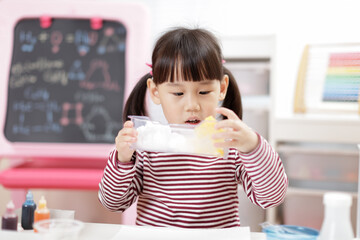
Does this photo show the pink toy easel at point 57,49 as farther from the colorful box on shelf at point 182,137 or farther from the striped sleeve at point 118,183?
the colorful box on shelf at point 182,137

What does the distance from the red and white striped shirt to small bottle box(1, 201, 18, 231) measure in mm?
238

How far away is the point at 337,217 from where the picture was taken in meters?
0.57

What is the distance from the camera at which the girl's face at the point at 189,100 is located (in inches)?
37.0

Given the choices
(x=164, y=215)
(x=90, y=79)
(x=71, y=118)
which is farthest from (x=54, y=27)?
(x=164, y=215)

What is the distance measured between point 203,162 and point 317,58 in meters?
1.59

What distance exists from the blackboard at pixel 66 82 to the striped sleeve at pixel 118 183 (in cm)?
86

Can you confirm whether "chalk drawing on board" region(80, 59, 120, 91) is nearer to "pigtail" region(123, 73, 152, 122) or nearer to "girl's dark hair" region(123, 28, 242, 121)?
"pigtail" region(123, 73, 152, 122)

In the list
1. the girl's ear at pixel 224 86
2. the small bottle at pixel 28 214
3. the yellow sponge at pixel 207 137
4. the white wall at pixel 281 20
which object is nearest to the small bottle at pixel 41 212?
the small bottle at pixel 28 214

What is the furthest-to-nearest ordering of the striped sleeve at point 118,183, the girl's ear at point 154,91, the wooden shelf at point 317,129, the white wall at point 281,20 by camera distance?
1. the white wall at point 281,20
2. the wooden shelf at point 317,129
3. the girl's ear at point 154,91
4. the striped sleeve at point 118,183

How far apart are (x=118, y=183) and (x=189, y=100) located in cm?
24

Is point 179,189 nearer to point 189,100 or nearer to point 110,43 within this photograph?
point 189,100

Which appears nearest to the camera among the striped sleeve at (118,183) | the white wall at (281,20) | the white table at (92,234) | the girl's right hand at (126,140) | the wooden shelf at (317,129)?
the white table at (92,234)

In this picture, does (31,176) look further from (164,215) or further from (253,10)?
(253,10)

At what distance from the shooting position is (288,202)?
Answer: 7.50ft
